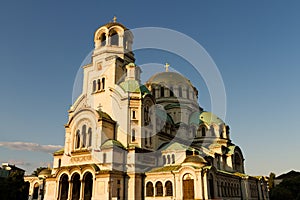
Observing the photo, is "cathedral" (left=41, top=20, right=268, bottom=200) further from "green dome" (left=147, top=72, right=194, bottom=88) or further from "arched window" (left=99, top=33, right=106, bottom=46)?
"green dome" (left=147, top=72, right=194, bottom=88)

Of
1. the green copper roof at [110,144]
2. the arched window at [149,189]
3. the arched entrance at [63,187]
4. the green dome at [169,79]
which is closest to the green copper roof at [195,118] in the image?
the green dome at [169,79]

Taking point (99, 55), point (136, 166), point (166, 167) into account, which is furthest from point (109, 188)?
point (99, 55)

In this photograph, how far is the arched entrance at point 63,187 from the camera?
29.2m

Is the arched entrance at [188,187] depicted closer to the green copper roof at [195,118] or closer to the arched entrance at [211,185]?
the arched entrance at [211,185]

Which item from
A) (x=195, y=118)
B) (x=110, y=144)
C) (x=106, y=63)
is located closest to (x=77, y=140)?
(x=110, y=144)

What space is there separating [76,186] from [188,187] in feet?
39.3

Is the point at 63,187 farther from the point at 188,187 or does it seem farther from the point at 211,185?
the point at 211,185

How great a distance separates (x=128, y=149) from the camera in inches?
1147

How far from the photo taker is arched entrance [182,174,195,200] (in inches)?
1023

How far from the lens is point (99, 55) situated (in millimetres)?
35656

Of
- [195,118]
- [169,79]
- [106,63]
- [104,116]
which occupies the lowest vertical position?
[104,116]

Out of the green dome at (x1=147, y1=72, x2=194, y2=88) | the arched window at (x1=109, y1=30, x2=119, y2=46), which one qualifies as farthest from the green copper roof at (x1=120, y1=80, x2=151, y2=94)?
the green dome at (x1=147, y1=72, x2=194, y2=88)

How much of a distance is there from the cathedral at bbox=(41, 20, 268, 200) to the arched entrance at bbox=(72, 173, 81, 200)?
4.0 inches

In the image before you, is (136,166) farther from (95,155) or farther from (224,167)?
(224,167)
